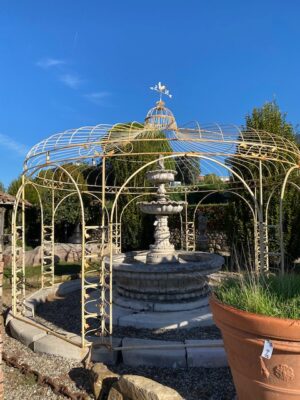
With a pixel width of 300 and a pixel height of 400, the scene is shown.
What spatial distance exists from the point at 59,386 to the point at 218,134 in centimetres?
387

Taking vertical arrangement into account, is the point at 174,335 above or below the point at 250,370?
below

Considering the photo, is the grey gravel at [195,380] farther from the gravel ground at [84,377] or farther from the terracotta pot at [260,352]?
the terracotta pot at [260,352]

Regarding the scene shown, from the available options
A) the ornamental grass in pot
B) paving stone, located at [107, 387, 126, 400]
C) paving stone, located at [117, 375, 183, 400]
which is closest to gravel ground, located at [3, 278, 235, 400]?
paving stone, located at [107, 387, 126, 400]

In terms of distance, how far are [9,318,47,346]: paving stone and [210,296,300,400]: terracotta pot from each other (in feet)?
10.6

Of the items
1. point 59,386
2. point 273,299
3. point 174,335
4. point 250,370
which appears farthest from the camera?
point 174,335

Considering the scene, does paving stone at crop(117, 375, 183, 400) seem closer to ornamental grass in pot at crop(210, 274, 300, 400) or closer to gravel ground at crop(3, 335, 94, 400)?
gravel ground at crop(3, 335, 94, 400)

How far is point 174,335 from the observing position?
5.34 metres

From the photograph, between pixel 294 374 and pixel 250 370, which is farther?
pixel 250 370

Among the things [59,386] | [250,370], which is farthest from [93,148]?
[250,370]

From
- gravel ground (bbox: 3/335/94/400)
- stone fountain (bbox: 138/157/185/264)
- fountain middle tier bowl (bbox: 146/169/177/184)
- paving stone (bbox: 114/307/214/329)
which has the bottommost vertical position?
gravel ground (bbox: 3/335/94/400)

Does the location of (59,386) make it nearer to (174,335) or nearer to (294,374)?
(174,335)

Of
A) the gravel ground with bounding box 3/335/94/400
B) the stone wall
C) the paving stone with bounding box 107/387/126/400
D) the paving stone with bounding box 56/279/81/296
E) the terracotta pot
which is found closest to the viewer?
the terracotta pot

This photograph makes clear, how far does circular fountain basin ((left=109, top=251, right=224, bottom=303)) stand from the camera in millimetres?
6109

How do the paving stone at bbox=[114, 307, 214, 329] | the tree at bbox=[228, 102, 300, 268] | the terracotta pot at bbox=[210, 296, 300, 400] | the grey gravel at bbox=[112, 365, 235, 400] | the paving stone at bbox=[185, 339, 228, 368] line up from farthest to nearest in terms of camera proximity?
the tree at bbox=[228, 102, 300, 268]
the paving stone at bbox=[114, 307, 214, 329]
the paving stone at bbox=[185, 339, 228, 368]
the grey gravel at bbox=[112, 365, 235, 400]
the terracotta pot at bbox=[210, 296, 300, 400]
